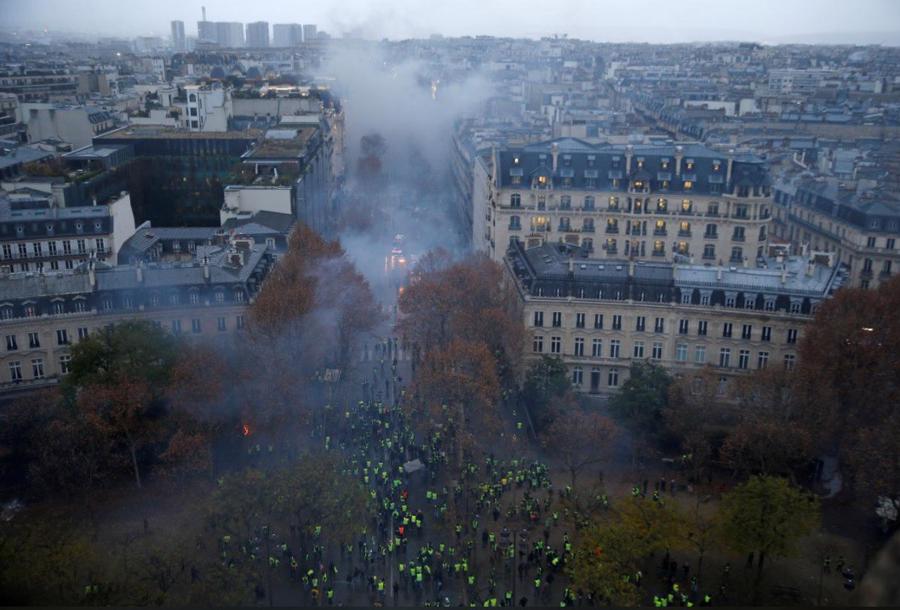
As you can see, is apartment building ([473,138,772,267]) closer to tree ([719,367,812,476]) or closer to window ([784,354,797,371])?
window ([784,354,797,371])

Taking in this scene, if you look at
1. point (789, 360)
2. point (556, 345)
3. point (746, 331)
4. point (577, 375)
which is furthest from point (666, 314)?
point (789, 360)

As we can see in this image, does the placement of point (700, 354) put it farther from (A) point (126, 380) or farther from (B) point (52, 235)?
(B) point (52, 235)

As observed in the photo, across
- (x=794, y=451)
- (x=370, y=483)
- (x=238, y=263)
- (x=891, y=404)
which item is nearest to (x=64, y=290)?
(x=238, y=263)

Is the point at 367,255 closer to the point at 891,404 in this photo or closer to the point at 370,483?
the point at 370,483

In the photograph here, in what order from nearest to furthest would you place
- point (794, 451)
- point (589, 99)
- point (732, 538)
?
point (732, 538), point (794, 451), point (589, 99)

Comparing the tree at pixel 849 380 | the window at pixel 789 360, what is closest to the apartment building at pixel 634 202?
the window at pixel 789 360

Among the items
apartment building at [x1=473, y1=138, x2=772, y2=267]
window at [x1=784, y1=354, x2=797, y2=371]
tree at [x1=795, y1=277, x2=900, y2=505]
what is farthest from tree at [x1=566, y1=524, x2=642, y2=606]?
apartment building at [x1=473, y1=138, x2=772, y2=267]
